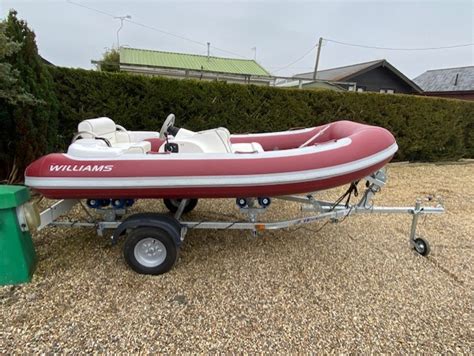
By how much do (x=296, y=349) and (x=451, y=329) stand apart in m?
1.11

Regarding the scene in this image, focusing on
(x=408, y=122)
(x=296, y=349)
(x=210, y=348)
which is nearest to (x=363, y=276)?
(x=296, y=349)

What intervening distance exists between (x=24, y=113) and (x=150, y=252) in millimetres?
2759

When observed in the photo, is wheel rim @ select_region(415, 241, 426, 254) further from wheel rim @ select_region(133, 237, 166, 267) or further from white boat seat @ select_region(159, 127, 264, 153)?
wheel rim @ select_region(133, 237, 166, 267)

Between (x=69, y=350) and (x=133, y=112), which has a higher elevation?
(x=133, y=112)

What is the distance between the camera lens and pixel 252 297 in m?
2.22

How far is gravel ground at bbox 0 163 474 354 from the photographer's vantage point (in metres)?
1.80

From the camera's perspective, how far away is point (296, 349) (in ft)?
5.76

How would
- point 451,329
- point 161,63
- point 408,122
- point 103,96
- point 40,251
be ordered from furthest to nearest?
point 161,63
point 408,122
point 103,96
point 40,251
point 451,329

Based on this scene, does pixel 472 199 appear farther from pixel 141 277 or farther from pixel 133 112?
pixel 133 112

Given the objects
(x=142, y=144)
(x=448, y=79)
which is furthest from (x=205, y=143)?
(x=448, y=79)

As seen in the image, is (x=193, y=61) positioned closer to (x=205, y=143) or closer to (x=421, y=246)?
(x=205, y=143)

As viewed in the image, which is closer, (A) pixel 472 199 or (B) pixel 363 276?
(B) pixel 363 276

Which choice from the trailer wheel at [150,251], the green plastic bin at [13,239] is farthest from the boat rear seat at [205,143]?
the green plastic bin at [13,239]

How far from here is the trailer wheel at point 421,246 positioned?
2889 millimetres
